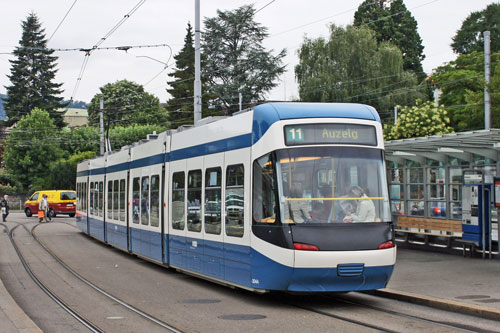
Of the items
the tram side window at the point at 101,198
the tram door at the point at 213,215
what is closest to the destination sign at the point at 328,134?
the tram door at the point at 213,215

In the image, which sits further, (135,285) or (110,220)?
(110,220)

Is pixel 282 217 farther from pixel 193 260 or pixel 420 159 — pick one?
pixel 420 159

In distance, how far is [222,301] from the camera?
38.5 ft

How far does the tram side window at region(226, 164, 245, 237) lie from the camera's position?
11.5m

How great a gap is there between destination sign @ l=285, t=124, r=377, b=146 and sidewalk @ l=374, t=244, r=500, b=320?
A: 2.61 m

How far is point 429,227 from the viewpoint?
62.0ft

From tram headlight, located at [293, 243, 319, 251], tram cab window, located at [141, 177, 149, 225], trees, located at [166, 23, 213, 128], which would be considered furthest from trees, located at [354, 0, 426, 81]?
tram headlight, located at [293, 243, 319, 251]

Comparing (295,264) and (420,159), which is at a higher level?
(420,159)

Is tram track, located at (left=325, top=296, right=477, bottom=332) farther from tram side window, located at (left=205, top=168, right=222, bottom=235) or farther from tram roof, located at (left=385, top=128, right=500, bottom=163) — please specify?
tram roof, located at (left=385, top=128, right=500, bottom=163)

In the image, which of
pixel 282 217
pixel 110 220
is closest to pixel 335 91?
pixel 110 220

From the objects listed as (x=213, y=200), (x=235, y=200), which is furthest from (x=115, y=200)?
(x=235, y=200)

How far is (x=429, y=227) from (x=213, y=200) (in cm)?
819

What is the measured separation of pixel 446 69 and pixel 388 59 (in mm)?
7475

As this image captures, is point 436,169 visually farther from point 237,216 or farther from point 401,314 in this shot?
point 401,314
